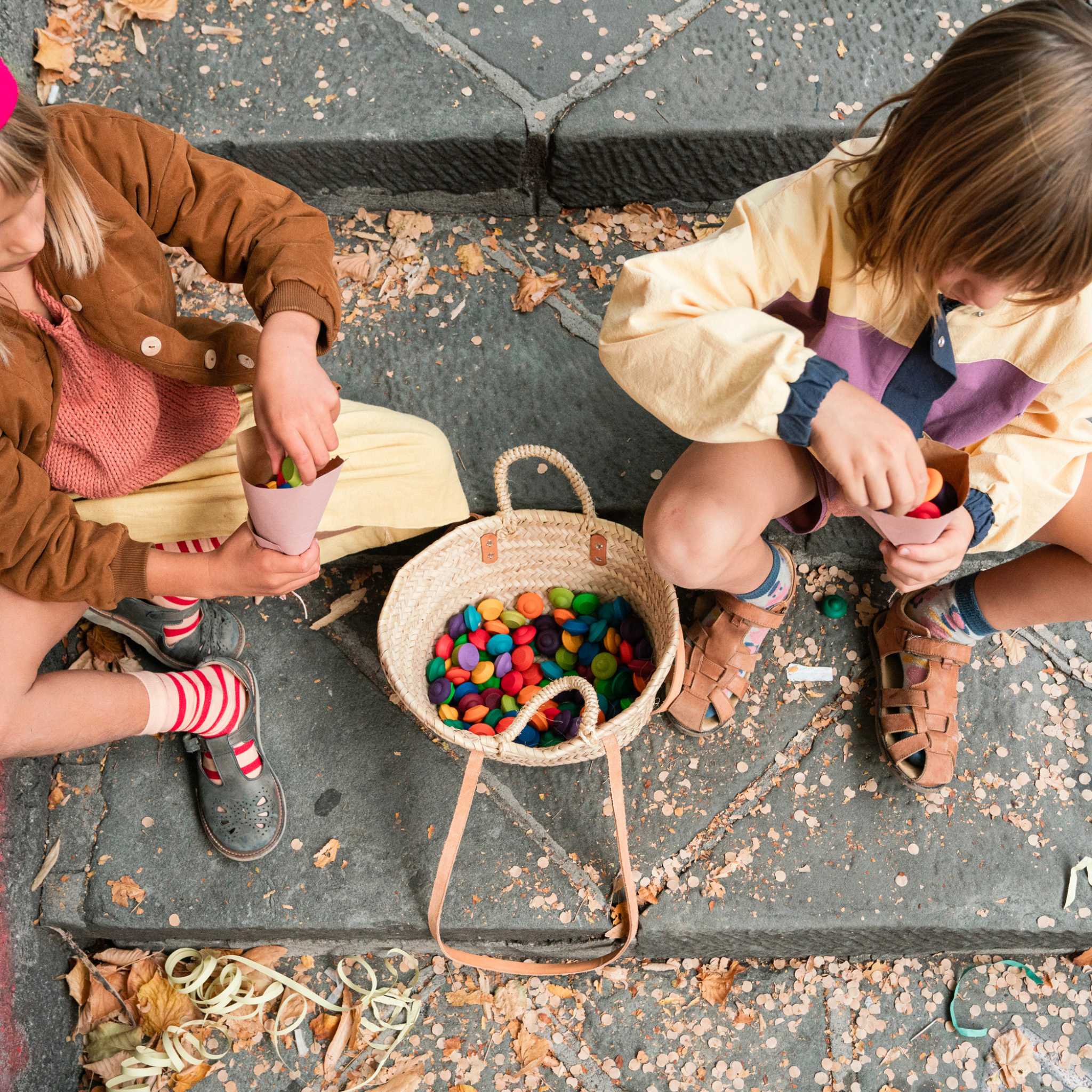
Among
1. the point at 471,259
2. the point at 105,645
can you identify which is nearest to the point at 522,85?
the point at 471,259

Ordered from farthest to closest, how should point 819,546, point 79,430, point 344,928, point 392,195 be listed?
point 392,195 → point 819,546 → point 344,928 → point 79,430

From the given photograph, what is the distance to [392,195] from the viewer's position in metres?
2.06

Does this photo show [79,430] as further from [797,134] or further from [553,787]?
[797,134]

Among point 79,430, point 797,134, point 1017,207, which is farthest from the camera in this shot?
point 797,134

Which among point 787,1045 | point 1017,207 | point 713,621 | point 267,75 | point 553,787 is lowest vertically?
point 787,1045

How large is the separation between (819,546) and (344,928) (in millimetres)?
1071

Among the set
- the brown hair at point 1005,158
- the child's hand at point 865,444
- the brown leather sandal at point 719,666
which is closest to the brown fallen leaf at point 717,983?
the brown leather sandal at point 719,666

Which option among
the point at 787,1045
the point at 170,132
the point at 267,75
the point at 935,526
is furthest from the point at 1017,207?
the point at 267,75

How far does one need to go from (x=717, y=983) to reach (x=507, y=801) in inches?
18.3

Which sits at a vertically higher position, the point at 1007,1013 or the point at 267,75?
the point at 267,75

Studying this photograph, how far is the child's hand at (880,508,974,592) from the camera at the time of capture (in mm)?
1243

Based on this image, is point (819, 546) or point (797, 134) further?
point (797, 134)

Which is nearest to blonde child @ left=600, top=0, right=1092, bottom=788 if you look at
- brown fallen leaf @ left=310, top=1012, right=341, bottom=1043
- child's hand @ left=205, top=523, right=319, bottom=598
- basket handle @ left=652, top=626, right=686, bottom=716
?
basket handle @ left=652, top=626, right=686, bottom=716

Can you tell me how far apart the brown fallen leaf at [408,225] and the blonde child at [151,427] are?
627 millimetres
